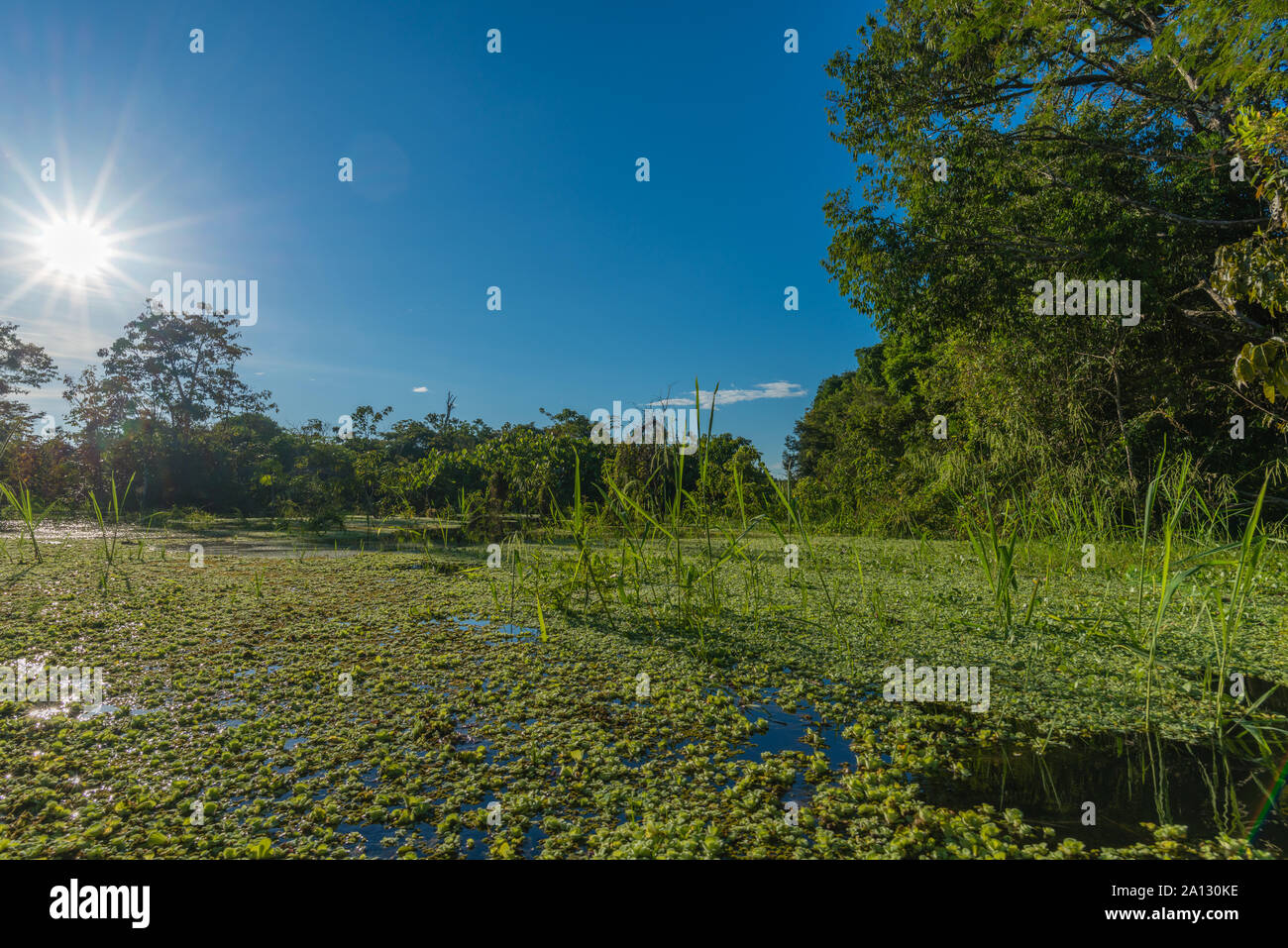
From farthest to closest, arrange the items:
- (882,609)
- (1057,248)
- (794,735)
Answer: (1057,248) → (882,609) → (794,735)

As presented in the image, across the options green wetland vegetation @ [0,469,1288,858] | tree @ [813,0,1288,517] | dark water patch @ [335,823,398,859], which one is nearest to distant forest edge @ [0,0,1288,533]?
tree @ [813,0,1288,517]

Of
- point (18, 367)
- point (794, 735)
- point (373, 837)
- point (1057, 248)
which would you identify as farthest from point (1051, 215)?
point (18, 367)

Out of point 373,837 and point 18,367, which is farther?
point 18,367

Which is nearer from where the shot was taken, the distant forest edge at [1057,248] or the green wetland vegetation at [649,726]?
the green wetland vegetation at [649,726]

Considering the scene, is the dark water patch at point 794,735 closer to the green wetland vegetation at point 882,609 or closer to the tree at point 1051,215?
the green wetland vegetation at point 882,609

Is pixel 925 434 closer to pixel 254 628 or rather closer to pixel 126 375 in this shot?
pixel 254 628

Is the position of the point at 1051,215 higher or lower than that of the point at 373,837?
higher

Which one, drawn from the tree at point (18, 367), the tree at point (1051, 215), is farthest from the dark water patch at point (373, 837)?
the tree at point (18, 367)

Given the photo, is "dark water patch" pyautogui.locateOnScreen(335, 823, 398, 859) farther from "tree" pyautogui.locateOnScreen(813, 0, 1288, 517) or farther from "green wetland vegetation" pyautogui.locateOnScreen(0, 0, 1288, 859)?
"tree" pyautogui.locateOnScreen(813, 0, 1288, 517)

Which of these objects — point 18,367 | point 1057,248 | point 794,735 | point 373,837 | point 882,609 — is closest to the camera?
point 373,837

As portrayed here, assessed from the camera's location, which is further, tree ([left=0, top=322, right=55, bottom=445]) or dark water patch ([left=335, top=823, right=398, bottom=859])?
tree ([left=0, top=322, right=55, bottom=445])

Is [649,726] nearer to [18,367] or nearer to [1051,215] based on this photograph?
[1051,215]
